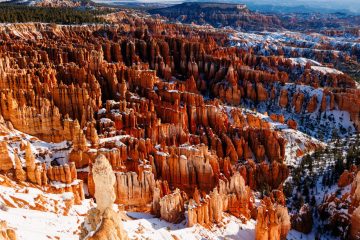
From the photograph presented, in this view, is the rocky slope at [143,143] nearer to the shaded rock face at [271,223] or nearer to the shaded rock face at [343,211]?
the shaded rock face at [271,223]

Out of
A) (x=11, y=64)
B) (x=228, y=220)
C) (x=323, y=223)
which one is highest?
(x=11, y=64)

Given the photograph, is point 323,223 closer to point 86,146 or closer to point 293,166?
point 293,166

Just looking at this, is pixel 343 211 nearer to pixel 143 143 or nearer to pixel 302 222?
pixel 302 222

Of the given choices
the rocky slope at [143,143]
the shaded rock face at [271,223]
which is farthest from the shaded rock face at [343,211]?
the shaded rock face at [271,223]

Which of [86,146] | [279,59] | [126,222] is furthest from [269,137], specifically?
[279,59]

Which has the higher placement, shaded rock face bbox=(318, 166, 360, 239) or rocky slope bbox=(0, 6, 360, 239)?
rocky slope bbox=(0, 6, 360, 239)

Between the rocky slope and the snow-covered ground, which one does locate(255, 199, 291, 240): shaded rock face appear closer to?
the rocky slope

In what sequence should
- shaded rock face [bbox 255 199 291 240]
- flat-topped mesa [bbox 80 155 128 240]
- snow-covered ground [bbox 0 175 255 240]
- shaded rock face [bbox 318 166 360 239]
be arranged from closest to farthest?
1. flat-topped mesa [bbox 80 155 128 240]
2. snow-covered ground [bbox 0 175 255 240]
3. shaded rock face [bbox 255 199 291 240]
4. shaded rock face [bbox 318 166 360 239]

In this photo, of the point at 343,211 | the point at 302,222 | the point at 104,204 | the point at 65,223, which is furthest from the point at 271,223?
the point at 104,204

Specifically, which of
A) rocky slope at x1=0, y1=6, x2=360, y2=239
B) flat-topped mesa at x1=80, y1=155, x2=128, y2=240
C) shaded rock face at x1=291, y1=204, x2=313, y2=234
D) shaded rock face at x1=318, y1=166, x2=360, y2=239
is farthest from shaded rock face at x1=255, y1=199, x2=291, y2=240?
flat-topped mesa at x1=80, y1=155, x2=128, y2=240
